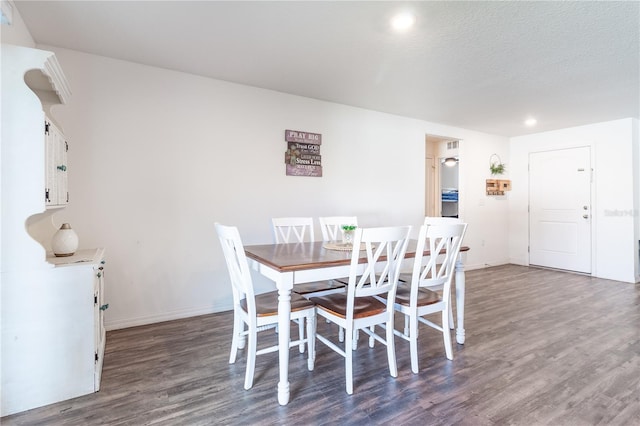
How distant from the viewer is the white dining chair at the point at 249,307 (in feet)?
6.01

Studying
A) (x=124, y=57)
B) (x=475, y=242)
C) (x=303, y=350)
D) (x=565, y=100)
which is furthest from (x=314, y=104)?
(x=475, y=242)

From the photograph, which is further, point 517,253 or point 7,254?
point 517,253

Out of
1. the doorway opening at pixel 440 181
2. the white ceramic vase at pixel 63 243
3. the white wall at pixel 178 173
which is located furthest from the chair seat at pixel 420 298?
the doorway opening at pixel 440 181

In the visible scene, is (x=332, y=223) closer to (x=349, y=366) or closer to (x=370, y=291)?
(x=370, y=291)

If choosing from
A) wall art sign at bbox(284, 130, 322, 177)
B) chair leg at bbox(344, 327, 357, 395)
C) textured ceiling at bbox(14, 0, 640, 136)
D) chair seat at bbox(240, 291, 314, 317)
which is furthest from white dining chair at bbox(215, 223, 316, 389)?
wall art sign at bbox(284, 130, 322, 177)

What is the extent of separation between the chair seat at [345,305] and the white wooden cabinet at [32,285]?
4.53 feet

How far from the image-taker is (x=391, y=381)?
197 cm

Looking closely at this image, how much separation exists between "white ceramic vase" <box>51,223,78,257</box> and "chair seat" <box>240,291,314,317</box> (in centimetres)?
113

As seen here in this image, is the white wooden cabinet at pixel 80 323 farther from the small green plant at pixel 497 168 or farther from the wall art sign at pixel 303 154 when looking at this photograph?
the small green plant at pixel 497 168

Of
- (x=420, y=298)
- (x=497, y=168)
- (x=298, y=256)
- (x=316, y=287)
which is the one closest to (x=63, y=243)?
(x=298, y=256)

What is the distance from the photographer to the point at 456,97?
373 centimetres

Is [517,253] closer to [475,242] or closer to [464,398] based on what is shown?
[475,242]

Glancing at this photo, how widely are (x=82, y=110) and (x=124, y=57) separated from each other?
0.58m

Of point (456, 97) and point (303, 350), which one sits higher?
point (456, 97)
